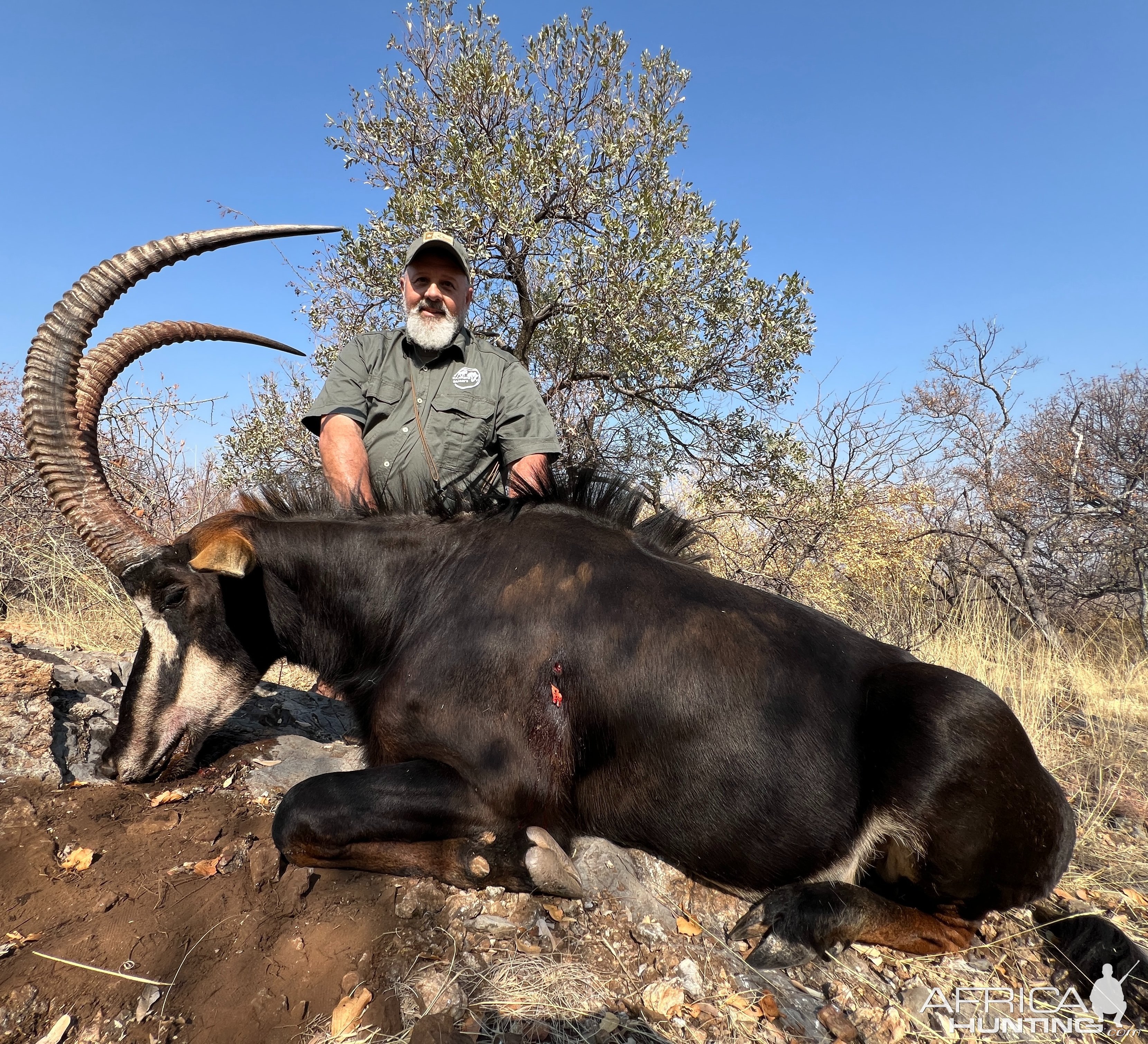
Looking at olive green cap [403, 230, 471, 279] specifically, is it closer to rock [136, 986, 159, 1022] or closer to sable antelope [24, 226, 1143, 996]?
sable antelope [24, 226, 1143, 996]

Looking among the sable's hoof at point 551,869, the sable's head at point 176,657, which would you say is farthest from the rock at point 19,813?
the sable's hoof at point 551,869

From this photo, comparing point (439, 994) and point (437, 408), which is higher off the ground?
point (437, 408)

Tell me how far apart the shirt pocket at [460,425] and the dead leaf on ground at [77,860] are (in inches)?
120

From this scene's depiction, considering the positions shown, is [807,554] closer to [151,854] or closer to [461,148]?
[461,148]

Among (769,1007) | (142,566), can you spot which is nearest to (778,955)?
(769,1007)

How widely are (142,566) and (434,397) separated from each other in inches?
94.1

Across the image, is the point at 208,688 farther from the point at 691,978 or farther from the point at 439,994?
the point at 691,978

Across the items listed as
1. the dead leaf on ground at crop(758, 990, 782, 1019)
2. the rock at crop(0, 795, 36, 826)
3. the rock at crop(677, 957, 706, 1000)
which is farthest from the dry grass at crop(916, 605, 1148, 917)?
the rock at crop(0, 795, 36, 826)

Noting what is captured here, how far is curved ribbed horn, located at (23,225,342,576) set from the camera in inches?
121

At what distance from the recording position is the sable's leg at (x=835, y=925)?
8.63 ft

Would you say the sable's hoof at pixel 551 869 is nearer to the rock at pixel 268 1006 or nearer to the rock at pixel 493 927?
the rock at pixel 493 927

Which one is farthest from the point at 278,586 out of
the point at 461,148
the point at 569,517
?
the point at 461,148

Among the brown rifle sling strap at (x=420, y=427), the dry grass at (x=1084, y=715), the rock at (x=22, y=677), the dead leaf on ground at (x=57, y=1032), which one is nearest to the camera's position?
the dead leaf on ground at (x=57, y=1032)

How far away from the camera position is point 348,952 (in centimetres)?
223
